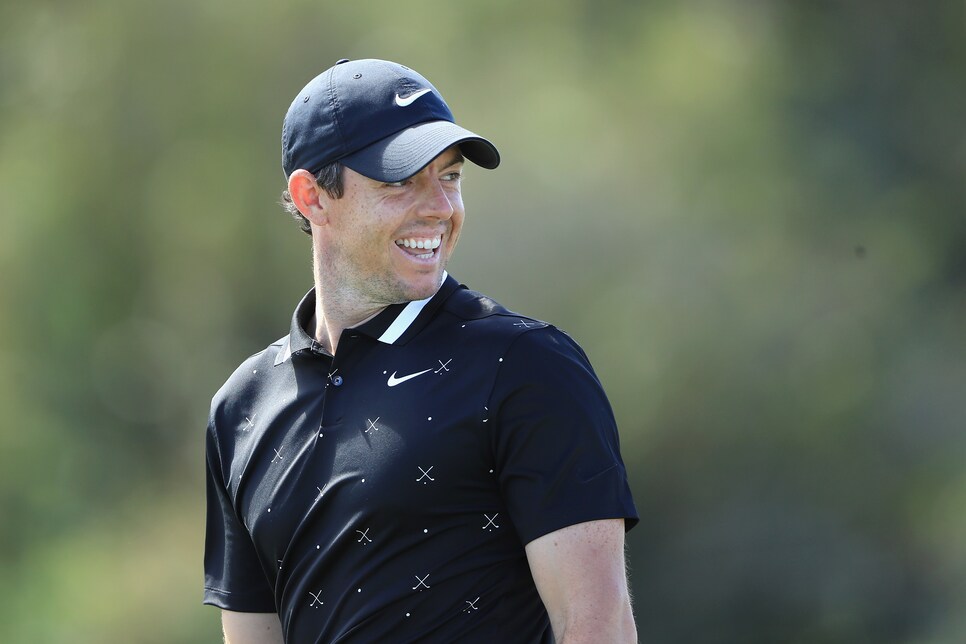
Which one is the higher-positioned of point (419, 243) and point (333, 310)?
point (419, 243)

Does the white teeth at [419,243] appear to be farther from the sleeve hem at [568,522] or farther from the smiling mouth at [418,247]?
the sleeve hem at [568,522]

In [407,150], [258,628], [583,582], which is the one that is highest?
[407,150]

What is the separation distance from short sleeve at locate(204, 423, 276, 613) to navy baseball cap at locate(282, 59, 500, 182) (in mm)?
553

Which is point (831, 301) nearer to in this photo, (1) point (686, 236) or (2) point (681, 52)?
(1) point (686, 236)

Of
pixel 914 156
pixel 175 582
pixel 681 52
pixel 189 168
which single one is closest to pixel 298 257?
pixel 189 168

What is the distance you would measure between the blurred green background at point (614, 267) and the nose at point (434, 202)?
504 centimetres

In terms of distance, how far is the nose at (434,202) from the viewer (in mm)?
2092

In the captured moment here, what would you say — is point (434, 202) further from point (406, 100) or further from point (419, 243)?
point (406, 100)

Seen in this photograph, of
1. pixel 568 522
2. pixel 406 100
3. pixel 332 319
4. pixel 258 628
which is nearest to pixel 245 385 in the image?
pixel 332 319

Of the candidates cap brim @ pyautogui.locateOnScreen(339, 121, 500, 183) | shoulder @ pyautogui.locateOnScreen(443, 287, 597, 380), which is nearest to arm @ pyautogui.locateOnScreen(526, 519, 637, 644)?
shoulder @ pyautogui.locateOnScreen(443, 287, 597, 380)

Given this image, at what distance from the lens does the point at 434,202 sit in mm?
2104

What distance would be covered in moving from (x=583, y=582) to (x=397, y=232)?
2.20 feet

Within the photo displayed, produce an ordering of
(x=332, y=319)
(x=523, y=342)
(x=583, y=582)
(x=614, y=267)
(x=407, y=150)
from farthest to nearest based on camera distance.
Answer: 1. (x=614, y=267)
2. (x=332, y=319)
3. (x=407, y=150)
4. (x=523, y=342)
5. (x=583, y=582)

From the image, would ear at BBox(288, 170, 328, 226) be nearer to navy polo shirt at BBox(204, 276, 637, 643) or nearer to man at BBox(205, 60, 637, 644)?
man at BBox(205, 60, 637, 644)
